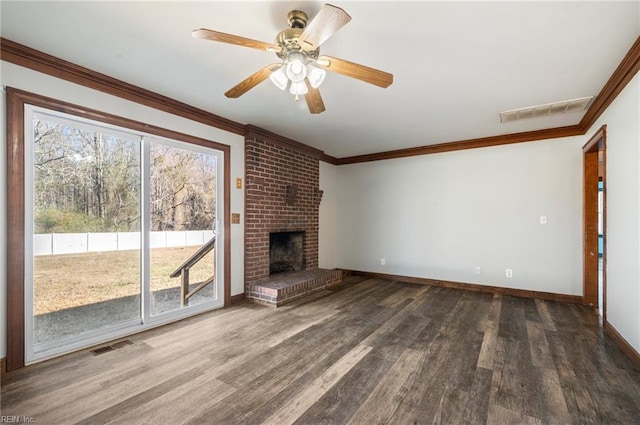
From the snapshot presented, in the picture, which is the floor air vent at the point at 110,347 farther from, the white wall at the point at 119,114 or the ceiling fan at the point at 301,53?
the ceiling fan at the point at 301,53

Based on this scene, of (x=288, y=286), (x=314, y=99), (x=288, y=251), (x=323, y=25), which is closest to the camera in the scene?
(x=323, y=25)

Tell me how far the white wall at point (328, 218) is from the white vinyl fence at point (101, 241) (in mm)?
2655

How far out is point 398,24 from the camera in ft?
6.13

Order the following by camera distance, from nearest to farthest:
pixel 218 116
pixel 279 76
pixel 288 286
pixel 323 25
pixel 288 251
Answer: pixel 323 25
pixel 279 76
pixel 218 116
pixel 288 286
pixel 288 251

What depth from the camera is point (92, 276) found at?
104 inches

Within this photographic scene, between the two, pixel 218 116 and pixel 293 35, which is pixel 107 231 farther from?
pixel 293 35

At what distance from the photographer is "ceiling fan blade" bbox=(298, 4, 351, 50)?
1.39 meters

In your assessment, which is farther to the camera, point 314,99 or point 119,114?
point 119,114

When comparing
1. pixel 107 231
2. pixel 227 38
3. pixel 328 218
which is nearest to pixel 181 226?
pixel 107 231

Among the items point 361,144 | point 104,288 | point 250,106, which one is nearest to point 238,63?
point 250,106

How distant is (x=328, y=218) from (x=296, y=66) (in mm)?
4155

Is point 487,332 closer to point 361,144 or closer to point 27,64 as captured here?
point 361,144

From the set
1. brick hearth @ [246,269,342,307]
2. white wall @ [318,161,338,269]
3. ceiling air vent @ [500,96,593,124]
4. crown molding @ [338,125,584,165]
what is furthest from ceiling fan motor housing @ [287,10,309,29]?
white wall @ [318,161,338,269]

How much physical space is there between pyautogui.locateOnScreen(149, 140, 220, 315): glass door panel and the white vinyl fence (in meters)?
0.01
